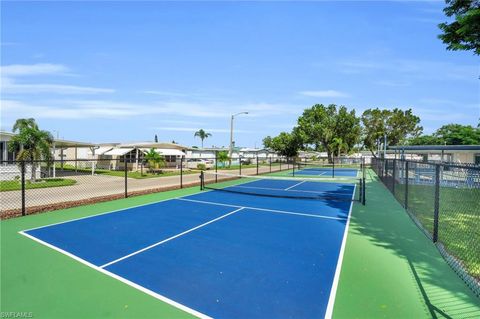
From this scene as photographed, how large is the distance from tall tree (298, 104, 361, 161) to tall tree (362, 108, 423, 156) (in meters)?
11.9

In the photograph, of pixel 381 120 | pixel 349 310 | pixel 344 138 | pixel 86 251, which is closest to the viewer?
pixel 349 310

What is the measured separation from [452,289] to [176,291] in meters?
4.60

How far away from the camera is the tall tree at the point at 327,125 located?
58.9m

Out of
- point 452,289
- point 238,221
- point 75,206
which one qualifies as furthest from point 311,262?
point 75,206

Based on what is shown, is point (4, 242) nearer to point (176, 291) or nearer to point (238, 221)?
point (176, 291)

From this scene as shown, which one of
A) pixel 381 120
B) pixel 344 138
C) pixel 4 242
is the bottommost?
pixel 4 242

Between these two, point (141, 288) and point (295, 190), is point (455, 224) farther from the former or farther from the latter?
point (141, 288)

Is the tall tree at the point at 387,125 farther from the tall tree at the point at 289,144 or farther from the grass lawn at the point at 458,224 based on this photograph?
the grass lawn at the point at 458,224

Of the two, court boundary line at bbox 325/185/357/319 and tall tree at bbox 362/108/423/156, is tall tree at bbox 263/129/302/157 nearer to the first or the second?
tall tree at bbox 362/108/423/156

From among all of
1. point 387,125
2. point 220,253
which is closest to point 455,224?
point 220,253

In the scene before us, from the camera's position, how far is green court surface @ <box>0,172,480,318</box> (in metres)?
4.28

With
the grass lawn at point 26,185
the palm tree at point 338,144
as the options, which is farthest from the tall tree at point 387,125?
the grass lawn at point 26,185

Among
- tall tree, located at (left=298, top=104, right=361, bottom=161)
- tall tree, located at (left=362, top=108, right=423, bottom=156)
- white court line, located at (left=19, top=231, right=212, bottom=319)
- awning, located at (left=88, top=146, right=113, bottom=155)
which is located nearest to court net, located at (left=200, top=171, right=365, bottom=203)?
white court line, located at (left=19, top=231, right=212, bottom=319)

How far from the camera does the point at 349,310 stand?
4285mm
